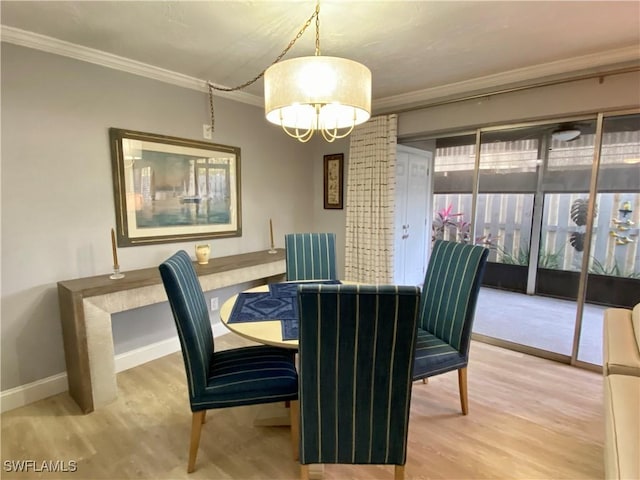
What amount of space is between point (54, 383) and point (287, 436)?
5.50 ft

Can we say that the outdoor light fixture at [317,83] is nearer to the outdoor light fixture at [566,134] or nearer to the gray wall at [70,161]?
the gray wall at [70,161]

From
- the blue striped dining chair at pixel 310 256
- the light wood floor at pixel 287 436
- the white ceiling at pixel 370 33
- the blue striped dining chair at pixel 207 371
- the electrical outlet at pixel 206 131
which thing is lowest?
the light wood floor at pixel 287 436

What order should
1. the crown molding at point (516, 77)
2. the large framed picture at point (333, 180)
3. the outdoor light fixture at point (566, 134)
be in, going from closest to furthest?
the crown molding at point (516, 77)
the outdoor light fixture at point (566, 134)
the large framed picture at point (333, 180)

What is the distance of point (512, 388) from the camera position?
7.77 feet

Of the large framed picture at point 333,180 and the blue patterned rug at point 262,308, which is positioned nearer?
the blue patterned rug at point 262,308

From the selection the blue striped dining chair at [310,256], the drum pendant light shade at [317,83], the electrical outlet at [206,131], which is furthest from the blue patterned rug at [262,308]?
the electrical outlet at [206,131]

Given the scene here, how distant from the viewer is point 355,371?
3.95 feet

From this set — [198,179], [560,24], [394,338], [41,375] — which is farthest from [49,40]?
[560,24]

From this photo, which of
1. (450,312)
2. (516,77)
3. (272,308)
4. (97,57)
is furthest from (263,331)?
(516,77)

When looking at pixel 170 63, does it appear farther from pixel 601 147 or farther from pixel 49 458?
pixel 601 147

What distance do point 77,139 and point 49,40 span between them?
1.93ft

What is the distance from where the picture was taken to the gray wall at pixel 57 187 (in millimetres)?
2029

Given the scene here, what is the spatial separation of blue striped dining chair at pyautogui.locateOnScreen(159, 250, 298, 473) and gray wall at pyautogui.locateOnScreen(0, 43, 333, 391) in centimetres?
109

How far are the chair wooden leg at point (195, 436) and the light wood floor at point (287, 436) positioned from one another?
0.14 ft
